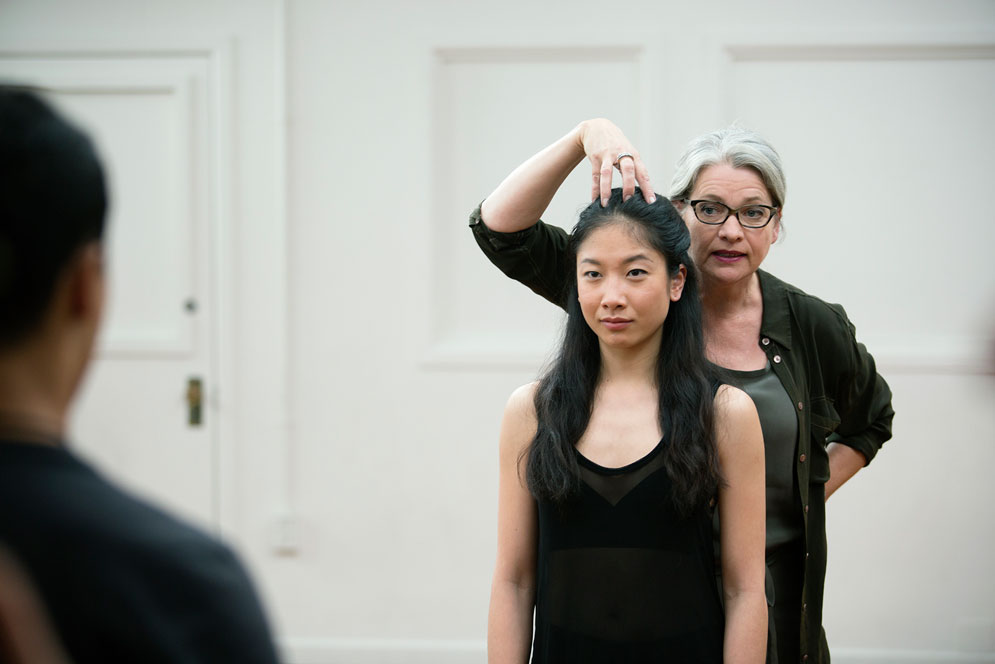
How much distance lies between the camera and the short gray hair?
1618mm

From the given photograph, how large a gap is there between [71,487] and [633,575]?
927 millimetres

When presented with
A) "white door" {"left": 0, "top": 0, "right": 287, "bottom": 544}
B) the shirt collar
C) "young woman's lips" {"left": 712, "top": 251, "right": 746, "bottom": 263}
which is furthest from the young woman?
"white door" {"left": 0, "top": 0, "right": 287, "bottom": 544}

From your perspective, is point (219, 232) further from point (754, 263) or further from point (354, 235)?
point (754, 263)

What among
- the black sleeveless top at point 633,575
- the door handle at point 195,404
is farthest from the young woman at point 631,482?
the door handle at point 195,404

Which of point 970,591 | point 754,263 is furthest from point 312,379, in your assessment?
point 970,591

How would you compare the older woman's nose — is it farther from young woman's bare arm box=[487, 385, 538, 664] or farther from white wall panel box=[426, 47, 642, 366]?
white wall panel box=[426, 47, 642, 366]

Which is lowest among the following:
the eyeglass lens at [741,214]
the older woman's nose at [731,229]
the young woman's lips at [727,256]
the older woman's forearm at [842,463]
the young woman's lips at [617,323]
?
the older woman's forearm at [842,463]

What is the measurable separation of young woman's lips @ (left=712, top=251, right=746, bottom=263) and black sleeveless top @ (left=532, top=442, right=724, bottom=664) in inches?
15.7

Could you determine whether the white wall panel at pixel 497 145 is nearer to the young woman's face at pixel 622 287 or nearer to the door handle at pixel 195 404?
the door handle at pixel 195 404

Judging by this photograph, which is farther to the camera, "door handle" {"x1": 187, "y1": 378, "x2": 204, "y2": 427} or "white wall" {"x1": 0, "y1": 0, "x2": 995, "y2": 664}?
"door handle" {"x1": 187, "y1": 378, "x2": 204, "y2": 427}

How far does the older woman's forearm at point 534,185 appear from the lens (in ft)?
5.32

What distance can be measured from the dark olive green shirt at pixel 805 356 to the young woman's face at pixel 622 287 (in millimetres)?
135

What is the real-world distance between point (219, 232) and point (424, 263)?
2.53 feet

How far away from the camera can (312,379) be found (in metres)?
3.62
